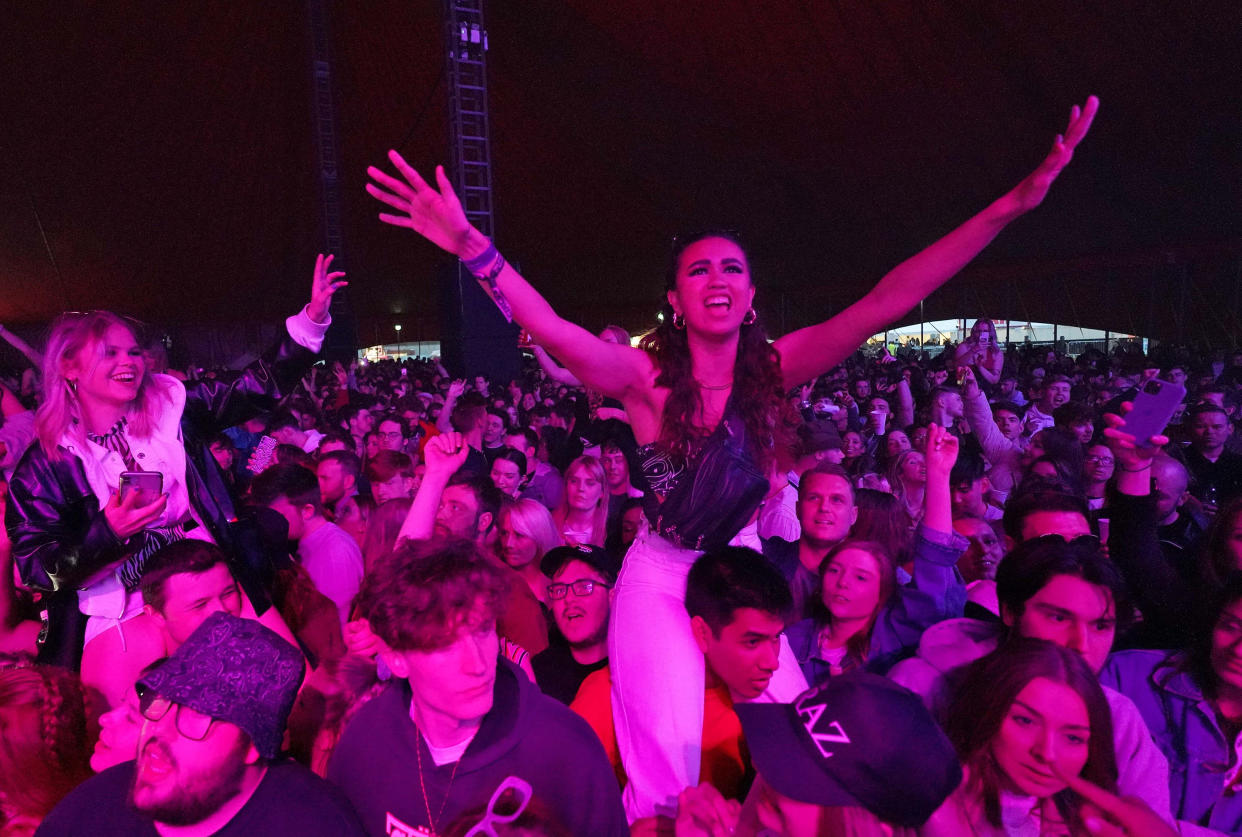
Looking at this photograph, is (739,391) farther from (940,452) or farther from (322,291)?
(322,291)

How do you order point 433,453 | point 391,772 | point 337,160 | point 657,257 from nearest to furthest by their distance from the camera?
point 391,772 < point 433,453 < point 337,160 < point 657,257

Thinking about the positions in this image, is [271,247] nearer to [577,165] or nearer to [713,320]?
[577,165]

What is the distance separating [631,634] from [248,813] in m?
0.77

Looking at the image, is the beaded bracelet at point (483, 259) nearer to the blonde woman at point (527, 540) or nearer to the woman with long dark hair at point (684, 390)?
the woman with long dark hair at point (684, 390)

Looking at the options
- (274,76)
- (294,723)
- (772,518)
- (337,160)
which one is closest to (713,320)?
(294,723)

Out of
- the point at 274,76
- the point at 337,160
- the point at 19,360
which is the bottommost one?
the point at 19,360

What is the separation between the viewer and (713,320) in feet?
5.66

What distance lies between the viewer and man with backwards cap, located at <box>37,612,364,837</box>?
123 centimetres

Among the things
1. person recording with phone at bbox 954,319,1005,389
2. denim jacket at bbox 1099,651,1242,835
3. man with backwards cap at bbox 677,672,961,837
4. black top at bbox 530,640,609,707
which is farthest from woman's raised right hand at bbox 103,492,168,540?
person recording with phone at bbox 954,319,1005,389

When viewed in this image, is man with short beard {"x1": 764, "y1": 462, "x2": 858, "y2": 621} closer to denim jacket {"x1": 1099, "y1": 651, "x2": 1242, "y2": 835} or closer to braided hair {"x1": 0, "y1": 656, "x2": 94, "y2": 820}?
denim jacket {"x1": 1099, "y1": 651, "x2": 1242, "y2": 835}

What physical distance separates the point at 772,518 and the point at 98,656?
2552mm

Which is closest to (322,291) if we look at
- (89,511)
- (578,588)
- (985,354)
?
(89,511)

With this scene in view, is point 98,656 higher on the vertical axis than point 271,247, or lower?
lower

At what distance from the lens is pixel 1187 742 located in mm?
1735
